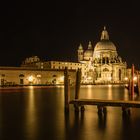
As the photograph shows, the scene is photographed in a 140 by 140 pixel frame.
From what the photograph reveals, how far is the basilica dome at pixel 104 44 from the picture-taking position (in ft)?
Answer: 386

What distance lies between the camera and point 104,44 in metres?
119

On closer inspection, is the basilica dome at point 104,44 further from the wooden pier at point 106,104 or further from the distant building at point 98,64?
the wooden pier at point 106,104

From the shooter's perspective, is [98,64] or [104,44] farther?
[104,44]

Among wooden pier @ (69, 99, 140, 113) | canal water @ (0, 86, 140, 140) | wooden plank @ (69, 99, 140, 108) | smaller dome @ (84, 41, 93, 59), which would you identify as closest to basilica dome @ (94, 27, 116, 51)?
smaller dome @ (84, 41, 93, 59)

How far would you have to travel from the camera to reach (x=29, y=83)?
76.4 meters

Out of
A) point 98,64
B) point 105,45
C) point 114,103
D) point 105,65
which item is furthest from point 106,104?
point 105,45

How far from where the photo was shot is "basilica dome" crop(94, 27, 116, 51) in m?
118

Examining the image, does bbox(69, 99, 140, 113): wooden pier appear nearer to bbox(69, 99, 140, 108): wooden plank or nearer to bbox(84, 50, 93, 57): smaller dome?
bbox(69, 99, 140, 108): wooden plank

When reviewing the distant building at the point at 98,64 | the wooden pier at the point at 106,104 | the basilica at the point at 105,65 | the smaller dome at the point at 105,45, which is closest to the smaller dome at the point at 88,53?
the distant building at the point at 98,64

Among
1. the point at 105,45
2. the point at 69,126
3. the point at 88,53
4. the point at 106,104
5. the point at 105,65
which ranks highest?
the point at 105,45

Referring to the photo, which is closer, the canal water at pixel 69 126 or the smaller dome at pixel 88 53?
the canal water at pixel 69 126

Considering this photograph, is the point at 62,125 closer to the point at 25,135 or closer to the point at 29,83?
the point at 25,135

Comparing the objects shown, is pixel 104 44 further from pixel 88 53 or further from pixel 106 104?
pixel 106 104

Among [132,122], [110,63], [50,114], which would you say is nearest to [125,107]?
[132,122]
